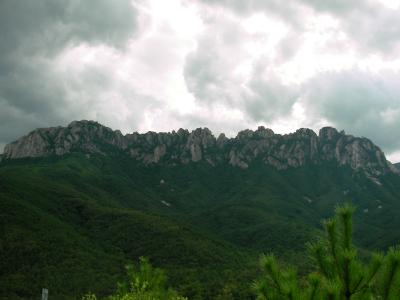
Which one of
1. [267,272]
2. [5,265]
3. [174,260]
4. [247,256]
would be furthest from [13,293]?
[267,272]

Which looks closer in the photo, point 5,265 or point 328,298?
point 328,298

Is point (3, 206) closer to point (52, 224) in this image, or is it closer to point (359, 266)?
point (52, 224)

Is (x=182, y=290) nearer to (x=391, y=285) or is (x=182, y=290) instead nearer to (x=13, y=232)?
(x=13, y=232)

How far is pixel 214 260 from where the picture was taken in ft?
576

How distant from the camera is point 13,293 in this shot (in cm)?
12900

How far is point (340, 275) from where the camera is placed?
7984 millimetres

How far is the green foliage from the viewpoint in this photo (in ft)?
25.5

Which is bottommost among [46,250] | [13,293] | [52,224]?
[13,293]

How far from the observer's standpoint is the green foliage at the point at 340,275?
7.77 meters

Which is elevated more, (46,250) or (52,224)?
(52,224)

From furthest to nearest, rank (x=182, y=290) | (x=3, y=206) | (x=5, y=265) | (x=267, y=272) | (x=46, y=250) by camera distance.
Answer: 1. (x=3, y=206)
2. (x=46, y=250)
3. (x=5, y=265)
4. (x=182, y=290)
5. (x=267, y=272)

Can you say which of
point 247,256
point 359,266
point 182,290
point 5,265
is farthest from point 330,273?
point 247,256

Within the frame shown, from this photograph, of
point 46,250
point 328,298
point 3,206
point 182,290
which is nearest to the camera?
point 328,298

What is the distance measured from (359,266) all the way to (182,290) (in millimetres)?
119769
